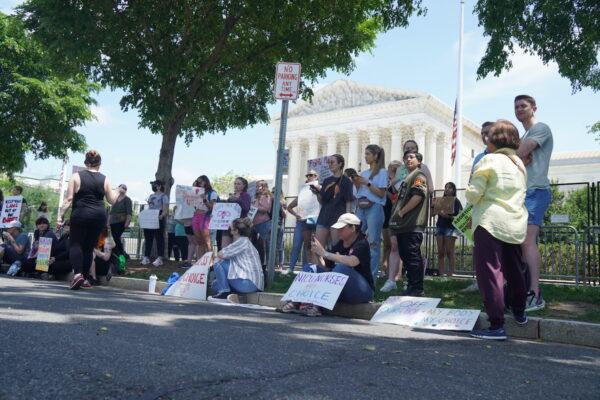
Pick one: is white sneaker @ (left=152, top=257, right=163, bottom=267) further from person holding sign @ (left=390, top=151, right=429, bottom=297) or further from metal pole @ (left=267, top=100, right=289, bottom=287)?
person holding sign @ (left=390, top=151, right=429, bottom=297)

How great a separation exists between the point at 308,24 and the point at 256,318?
980 centimetres

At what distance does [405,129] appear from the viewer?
197 feet

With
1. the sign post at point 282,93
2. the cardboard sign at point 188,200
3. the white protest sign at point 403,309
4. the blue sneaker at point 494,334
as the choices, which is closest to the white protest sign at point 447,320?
the white protest sign at point 403,309

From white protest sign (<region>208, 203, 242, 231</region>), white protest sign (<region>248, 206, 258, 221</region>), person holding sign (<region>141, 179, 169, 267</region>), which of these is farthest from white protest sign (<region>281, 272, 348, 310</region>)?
person holding sign (<region>141, 179, 169, 267</region>)

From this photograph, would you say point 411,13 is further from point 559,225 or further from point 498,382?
point 498,382

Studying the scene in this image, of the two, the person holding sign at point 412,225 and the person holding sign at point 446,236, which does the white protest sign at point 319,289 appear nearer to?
the person holding sign at point 412,225

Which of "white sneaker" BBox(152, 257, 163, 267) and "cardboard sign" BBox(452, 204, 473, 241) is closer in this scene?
"cardboard sign" BBox(452, 204, 473, 241)

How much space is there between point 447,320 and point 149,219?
744cm

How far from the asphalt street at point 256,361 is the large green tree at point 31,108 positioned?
74.5 ft

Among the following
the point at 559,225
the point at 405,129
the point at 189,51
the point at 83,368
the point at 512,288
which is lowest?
the point at 83,368

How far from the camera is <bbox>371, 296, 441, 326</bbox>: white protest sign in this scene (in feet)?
19.5

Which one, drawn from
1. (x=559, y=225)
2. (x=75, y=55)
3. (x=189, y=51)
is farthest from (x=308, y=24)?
(x=559, y=225)

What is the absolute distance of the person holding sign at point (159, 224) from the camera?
1162cm

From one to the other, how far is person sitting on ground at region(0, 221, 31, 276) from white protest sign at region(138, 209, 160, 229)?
7.44 ft
